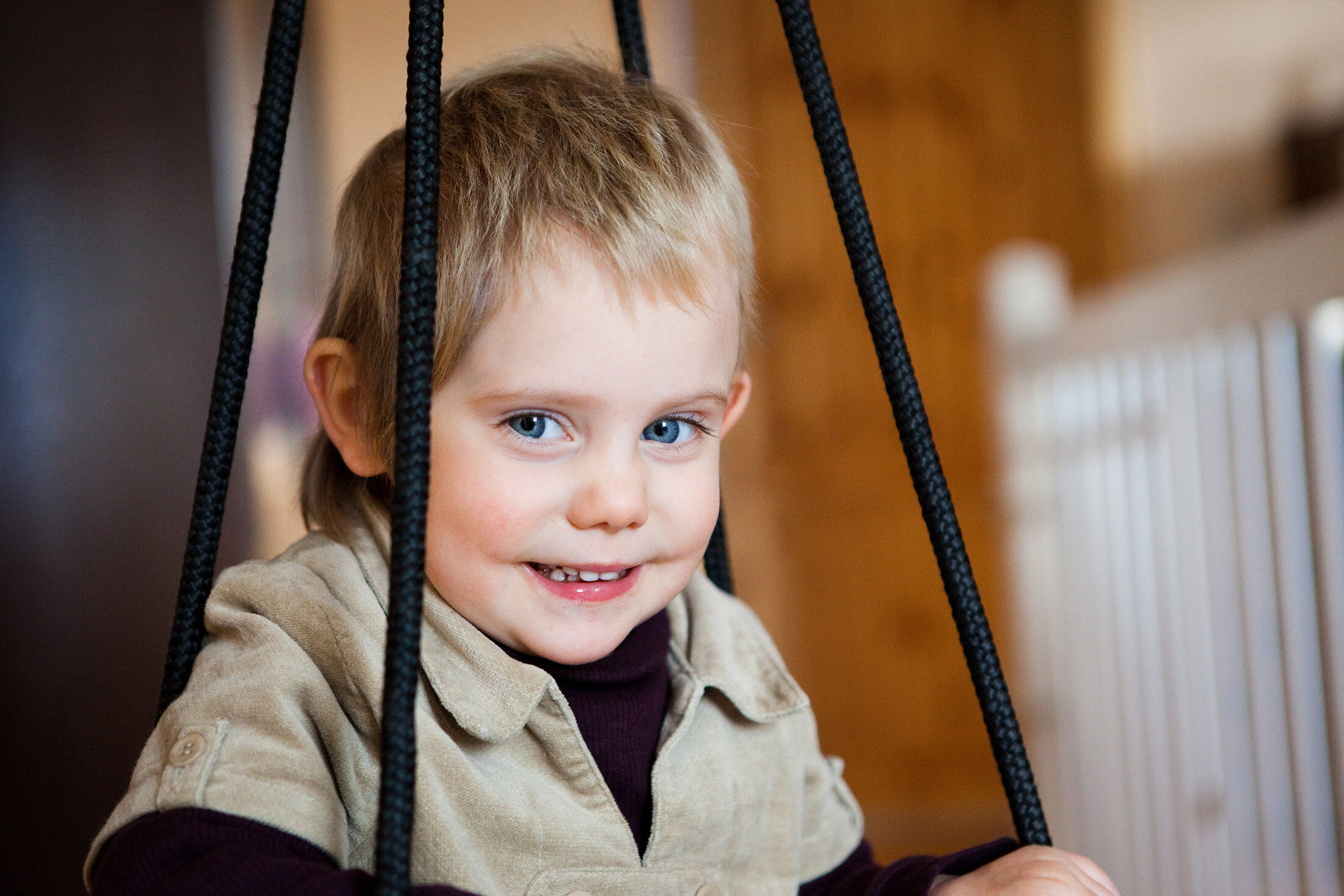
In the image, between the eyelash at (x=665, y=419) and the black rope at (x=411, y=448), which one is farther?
the eyelash at (x=665, y=419)

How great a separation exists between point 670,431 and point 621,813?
0.22 m

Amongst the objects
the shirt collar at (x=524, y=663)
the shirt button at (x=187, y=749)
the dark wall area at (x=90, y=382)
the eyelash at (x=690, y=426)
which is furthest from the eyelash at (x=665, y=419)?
the dark wall area at (x=90, y=382)

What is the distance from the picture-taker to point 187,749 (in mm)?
539

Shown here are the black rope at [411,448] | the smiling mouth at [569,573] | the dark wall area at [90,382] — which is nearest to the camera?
the black rope at [411,448]

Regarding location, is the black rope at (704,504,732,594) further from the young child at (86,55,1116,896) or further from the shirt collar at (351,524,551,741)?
the shirt collar at (351,524,551,741)

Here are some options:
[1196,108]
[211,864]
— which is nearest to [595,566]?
[211,864]

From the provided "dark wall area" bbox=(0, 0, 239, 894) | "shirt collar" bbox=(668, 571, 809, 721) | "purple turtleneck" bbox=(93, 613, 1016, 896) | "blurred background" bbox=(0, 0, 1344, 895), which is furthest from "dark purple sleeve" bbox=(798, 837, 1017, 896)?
"dark wall area" bbox=(0, 0, 239, 894)

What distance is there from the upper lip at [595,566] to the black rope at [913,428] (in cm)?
17

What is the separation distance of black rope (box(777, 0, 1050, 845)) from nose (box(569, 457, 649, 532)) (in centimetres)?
14

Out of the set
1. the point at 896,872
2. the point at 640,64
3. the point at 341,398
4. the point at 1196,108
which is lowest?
the point at 896,872

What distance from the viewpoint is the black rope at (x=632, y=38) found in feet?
2.23

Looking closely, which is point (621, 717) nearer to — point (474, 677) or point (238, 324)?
point (474, 677)

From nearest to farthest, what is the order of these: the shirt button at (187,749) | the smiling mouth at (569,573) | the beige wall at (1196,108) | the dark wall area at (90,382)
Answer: the shirt button at (187,749) < the smiling mouth at (569,573) < the dark wall area at (90,382) < the beige wall at (1196,108)

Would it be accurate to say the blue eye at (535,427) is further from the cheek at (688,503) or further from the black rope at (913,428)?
the black rope at (913,428)
